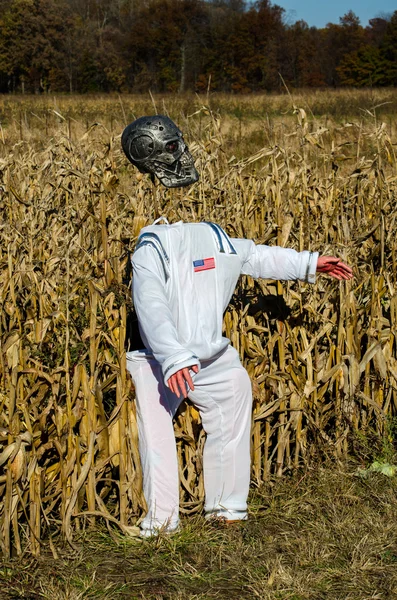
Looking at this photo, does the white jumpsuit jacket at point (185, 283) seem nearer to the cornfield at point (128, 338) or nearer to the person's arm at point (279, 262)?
the person's arm at point (279, 262)

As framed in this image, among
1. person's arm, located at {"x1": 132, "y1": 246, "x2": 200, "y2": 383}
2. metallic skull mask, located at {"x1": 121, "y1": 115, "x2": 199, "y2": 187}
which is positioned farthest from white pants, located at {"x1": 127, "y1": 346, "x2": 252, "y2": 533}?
metallic skull mask, located at {"x1": 121, "y1": 115, "x2": 199, "y2": 187}

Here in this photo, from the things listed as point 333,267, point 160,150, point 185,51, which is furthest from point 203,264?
point 185,51

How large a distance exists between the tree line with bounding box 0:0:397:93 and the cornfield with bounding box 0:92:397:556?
41494 millimetres

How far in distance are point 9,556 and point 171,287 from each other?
124 cm

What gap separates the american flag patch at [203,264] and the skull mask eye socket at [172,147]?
48 cm

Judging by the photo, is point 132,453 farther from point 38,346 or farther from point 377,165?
point 377,165

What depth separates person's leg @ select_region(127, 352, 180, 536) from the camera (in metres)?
3.48

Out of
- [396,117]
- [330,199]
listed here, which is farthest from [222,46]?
[330,199]

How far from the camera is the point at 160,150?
11.5 feet

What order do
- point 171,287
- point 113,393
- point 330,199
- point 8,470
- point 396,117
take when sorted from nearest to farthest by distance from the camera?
1. point 8,470
2. point 171,287
3. point 113,393
4. point 330,199
5. point 396,117

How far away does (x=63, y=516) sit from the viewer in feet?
11.3

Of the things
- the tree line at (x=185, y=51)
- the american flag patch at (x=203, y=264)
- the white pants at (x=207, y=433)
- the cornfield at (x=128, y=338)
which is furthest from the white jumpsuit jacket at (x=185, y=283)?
the tree line at (x=185, y=51)

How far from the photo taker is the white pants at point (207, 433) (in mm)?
3486

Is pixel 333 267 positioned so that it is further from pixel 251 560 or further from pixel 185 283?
pixel 251 560
